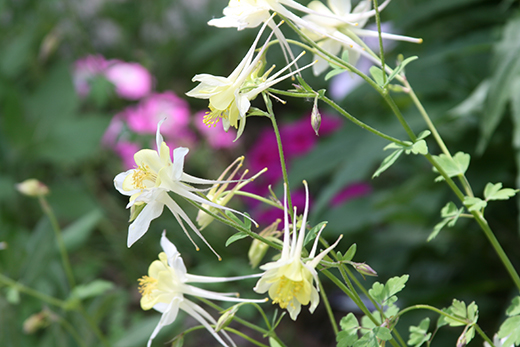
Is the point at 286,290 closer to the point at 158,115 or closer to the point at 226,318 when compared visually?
the point at 226,318

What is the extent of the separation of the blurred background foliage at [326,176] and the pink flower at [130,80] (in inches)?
4.5

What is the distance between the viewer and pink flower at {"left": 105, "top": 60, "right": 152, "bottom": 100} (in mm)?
1381

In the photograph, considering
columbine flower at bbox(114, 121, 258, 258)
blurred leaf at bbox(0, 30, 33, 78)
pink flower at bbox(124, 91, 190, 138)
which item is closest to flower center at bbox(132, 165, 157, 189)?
columbine flower at bbox(114, 121, 258, 258)

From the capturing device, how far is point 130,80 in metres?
1.39

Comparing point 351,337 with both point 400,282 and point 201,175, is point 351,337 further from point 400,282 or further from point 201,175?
point 201,175

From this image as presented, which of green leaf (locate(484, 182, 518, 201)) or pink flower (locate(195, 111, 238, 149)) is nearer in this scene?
green leaf (locate(484, 182, 518, 201))

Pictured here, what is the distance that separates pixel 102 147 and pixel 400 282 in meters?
1.27

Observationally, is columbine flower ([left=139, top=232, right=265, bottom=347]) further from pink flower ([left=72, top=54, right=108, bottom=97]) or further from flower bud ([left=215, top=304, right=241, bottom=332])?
pink flower ([left=72, top=54, right=108, bottom=97])

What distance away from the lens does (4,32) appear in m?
1.66

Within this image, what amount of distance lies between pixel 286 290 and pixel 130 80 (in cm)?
123

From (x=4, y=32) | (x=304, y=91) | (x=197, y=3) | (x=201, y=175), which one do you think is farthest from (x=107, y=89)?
(x=197, y=3)

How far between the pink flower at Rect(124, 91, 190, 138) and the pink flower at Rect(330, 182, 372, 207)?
0.48 meters


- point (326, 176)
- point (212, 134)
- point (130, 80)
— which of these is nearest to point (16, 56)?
point (130, 80)

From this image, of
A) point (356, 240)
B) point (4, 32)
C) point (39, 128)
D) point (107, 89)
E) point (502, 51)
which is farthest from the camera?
point (4, 32)
